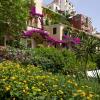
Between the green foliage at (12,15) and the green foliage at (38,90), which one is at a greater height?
the green foliage at (12,15)

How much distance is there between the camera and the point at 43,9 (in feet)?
172

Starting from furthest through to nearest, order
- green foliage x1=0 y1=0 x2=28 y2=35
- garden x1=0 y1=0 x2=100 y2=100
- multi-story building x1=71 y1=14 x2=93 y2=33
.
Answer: multi-story building x1=71 y1=14 x2=93 y2=33
green foliage x1=0 y1=0 x2=28 y2=35
garden x1=0 y1=0 x2=100 y2=100

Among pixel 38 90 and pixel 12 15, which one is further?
pixel 12 15

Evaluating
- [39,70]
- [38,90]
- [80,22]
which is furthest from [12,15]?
[80,22]

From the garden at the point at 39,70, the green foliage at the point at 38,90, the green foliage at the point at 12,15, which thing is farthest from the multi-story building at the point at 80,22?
the green foliage at the point at 38,90

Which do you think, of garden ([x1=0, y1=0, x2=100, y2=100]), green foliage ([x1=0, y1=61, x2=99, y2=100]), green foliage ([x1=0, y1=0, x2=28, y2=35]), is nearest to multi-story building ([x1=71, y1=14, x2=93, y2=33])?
garden ([x1=0, y1=0, x2=100, y2=100])

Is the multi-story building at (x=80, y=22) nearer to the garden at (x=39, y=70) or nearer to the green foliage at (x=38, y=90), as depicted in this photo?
the garden at (x=39, y=70)

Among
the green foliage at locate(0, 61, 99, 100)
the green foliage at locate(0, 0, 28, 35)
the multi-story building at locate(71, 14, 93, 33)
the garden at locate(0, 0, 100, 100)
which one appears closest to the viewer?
the green foliage at locate(0, 61, 99, 100)

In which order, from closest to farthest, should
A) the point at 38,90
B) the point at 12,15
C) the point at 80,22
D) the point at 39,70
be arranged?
the point at 38,90
the point at 39,70
the point at 12,15
the point at 80,22

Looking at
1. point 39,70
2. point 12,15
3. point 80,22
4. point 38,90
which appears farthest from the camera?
point 80,22

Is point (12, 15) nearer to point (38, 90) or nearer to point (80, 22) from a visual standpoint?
point (38, 90)

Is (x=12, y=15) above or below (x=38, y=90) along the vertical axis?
above

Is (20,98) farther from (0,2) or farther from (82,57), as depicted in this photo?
(0,2)

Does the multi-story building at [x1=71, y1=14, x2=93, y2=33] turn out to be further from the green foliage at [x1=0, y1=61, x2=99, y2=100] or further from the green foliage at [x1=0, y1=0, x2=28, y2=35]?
the green foliage at [x1=0, y1=61, x2=99, y2=100]
